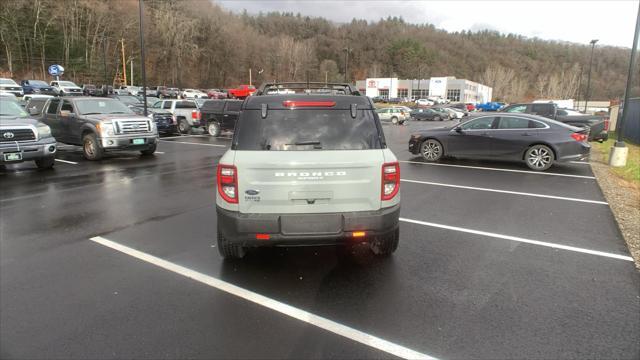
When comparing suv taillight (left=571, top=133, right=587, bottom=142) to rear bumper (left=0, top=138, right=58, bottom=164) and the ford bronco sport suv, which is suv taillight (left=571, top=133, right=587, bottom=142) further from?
rear bumper (left=0, top=138, right=58, bottom=164)

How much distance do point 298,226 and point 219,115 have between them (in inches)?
713

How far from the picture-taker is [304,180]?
3777 millimetres

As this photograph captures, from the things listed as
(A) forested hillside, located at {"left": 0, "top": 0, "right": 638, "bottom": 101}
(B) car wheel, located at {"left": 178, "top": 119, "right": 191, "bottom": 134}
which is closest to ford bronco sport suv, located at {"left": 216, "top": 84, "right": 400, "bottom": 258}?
(B) car wheel, located at {"left": 178, "top": 119, "right": 191, "bottom": 134}

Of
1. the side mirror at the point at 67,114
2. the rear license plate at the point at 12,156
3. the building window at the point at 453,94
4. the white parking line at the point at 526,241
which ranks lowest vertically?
the white parking line at the point at 526,241

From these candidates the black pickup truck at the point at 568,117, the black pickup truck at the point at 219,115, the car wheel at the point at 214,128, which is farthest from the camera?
the car wheel at the point at 214,128

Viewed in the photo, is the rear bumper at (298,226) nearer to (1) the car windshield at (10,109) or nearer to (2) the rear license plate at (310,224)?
(2) the rear license plate at (310,224)

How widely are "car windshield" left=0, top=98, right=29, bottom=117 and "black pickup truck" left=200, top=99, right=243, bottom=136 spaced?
1037 centimetres

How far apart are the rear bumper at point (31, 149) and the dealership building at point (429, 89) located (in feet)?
347

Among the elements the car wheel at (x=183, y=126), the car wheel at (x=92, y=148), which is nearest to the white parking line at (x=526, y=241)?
the car wheel at (x=92, y=148)

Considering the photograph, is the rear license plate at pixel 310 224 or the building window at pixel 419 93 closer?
the rear license plate at pixel 310 224

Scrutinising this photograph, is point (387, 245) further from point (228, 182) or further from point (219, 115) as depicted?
point (219, 115)

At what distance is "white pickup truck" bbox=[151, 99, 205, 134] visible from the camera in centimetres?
2206

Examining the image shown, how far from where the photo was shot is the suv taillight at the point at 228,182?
12.5 ft

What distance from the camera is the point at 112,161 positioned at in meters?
12.4
